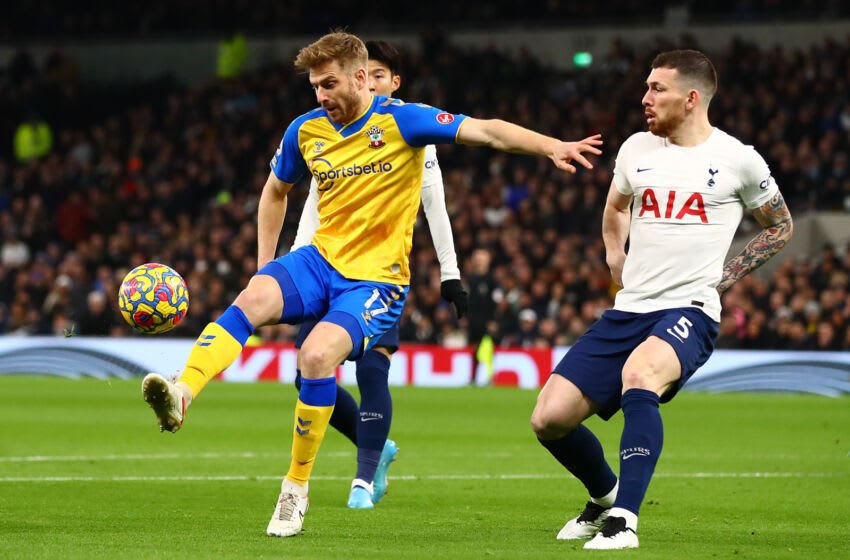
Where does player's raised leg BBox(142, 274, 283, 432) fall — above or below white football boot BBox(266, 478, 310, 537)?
above

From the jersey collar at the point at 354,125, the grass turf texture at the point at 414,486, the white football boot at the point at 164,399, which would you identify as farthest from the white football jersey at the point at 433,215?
the white football boot at the point at 164,399

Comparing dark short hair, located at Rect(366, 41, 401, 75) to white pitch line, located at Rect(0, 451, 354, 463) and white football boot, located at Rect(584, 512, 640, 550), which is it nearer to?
white football boot, located at Rect(584, 512, 640, 550)

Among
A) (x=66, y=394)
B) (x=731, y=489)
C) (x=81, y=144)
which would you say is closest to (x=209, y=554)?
(x=731, y=489)

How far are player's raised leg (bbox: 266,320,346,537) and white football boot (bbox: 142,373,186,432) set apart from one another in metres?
0.75

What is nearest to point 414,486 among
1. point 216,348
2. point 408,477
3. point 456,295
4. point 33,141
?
point 408,477

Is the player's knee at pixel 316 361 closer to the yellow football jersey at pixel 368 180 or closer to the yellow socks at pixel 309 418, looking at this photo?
the yellow socks at pixel 309 418

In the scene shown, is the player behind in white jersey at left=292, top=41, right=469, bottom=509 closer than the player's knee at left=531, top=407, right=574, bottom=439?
Answer: No

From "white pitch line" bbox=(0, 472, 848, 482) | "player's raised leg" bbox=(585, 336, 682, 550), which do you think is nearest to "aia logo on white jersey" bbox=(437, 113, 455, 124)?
"player's raised leg" bbox=(585, 336, 682, 550)

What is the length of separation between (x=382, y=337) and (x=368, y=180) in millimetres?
1504

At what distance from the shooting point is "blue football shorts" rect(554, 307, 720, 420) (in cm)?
666

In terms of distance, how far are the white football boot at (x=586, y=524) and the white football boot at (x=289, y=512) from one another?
122cm

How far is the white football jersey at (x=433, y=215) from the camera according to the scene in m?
8.33

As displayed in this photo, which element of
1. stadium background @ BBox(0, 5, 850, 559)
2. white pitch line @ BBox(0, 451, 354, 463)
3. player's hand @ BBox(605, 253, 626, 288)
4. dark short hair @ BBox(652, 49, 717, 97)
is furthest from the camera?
white pitch line @ BBox(0, 451, 354, 463)

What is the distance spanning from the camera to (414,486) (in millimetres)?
9641
